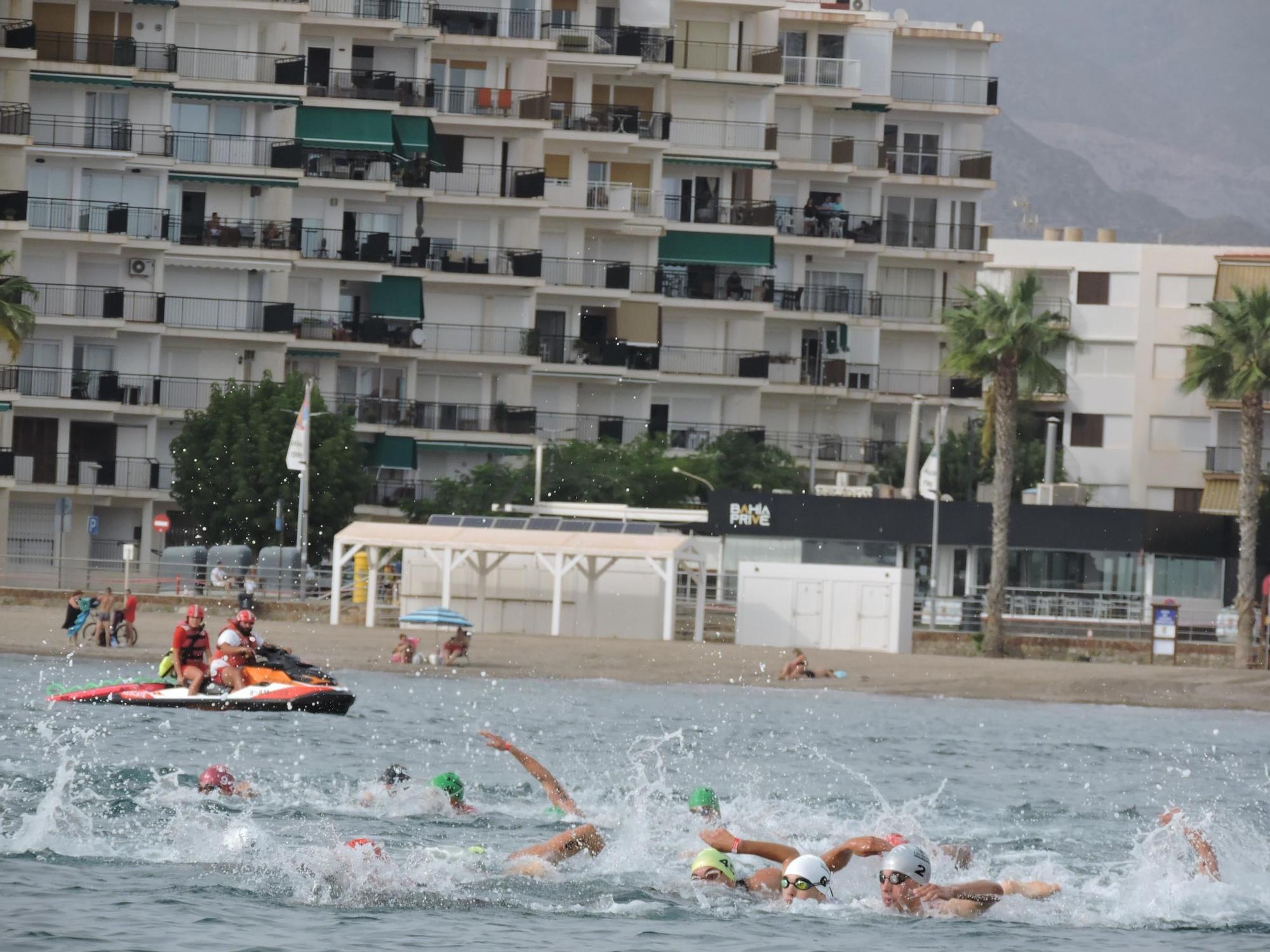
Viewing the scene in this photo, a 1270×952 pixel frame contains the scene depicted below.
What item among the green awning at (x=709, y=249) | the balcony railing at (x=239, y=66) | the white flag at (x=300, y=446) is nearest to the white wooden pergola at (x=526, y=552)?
the white flag at (x=300, y=446)

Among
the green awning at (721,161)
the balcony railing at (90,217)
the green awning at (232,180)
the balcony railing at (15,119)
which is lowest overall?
the balcony railing at (90,217)

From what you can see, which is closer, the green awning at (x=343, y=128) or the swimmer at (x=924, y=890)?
the swimmer at (x=924, y=890)

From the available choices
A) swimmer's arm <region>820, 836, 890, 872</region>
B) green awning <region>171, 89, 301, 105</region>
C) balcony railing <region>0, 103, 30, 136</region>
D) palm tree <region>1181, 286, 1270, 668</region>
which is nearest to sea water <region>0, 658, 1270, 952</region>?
swimmer's arm <region>820, 836, 890, 872</region>

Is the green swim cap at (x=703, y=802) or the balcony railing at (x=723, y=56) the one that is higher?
the balcony railing at (x=723, y=56)

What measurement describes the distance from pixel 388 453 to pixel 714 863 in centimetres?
6091

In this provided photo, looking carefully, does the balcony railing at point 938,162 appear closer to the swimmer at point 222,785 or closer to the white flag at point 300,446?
the white flag at point 300,446

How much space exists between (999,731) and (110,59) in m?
42.5

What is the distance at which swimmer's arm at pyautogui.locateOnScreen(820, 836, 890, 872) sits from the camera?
859 inches

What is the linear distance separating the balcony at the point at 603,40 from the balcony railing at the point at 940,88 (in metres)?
12.7

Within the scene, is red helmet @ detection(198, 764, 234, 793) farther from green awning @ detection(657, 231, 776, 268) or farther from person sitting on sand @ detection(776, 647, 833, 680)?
green awning @ detection(657, 231, 776, 268)

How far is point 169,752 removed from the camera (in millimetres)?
32844

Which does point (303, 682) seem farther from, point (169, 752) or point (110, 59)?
point (110, 59)

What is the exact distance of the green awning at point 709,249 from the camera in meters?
92.0

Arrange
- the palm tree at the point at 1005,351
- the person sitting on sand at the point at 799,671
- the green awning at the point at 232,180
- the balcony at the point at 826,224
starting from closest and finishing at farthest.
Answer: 1. the person sitting on sand at the point at 799,671
2. the palm tree at the point at 1005,351
3. the green awning at the point at 232,180
4. the balcony at the point at 826,224
